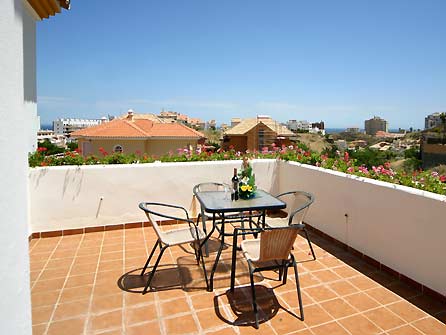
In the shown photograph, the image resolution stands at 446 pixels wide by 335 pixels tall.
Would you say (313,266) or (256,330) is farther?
(313,266)

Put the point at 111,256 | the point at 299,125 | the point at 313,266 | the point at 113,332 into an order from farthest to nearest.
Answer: the point at 299,125 < the point at 111,256 < the point at 313,266 < the point at 113,332

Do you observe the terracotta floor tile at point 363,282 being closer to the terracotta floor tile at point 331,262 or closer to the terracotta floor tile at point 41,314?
the terracotta floor tile at point 331,262

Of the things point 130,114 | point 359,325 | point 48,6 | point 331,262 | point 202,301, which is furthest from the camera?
point 130,114

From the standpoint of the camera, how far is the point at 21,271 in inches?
46.9

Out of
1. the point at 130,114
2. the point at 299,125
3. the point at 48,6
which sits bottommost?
the point at 48,6

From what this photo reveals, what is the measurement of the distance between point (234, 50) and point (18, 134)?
1807 centimetres

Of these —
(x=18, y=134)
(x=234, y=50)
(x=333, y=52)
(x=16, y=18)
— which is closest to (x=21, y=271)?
(x=18, y=134)

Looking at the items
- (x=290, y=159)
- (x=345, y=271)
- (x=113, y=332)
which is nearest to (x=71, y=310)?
(x=113, y=332)

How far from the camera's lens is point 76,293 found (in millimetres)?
2891

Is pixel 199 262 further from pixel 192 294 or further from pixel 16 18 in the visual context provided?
pixel 16 18

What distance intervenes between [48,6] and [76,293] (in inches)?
149

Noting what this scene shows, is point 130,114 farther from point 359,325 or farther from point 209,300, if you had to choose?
point 359,325

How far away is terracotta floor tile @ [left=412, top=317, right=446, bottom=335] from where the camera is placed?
2.34 m

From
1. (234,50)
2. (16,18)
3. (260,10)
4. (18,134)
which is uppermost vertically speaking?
(234,50)
